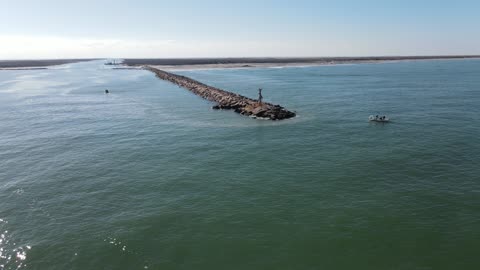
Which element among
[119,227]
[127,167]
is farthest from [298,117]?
[119,227]

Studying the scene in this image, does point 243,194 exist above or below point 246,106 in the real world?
below

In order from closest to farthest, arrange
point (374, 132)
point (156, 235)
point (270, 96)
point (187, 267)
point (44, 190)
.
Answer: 1. point (187, 267)
2. point (156, 235)
3. point (44, 190)
4. point (374, 132)
5. point (270, 96)

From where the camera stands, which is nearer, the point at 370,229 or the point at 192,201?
the point at 370,229

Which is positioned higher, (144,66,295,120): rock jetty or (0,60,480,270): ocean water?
(144,66,295,120): rock jetty

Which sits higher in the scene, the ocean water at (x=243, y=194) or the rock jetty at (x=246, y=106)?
the rock jetty at (x=246, y=106)

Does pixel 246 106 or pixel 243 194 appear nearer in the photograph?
pixel 243 194

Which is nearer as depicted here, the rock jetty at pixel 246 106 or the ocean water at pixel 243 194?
the ocean water at pixel 243 194

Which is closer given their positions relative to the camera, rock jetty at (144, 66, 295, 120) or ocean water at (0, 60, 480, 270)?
ocean water at (0, 60, 480, 270)

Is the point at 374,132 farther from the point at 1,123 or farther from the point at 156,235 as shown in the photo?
the point at 1,123
